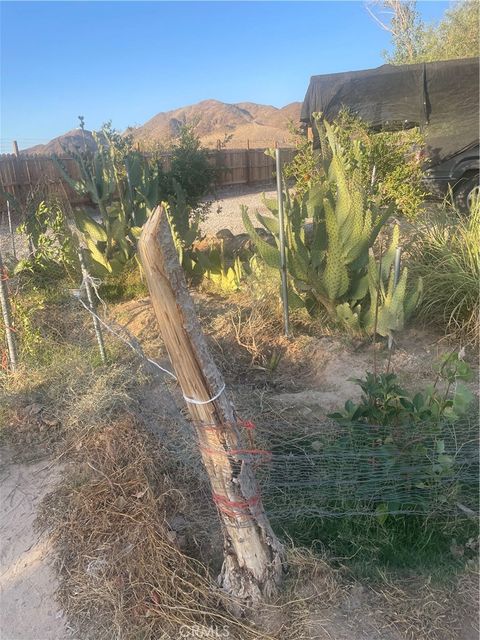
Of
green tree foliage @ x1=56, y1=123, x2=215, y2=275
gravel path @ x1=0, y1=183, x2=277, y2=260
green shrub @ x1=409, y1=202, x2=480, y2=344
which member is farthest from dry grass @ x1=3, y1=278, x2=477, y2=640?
gravel path @ x1=0, y1=183, x2=277, y2=260

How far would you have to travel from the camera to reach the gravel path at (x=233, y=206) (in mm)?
10681

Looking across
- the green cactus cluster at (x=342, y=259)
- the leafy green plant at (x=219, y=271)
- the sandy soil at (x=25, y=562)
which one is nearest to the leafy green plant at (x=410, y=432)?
the green cactus cluster at (x=342, y=259)

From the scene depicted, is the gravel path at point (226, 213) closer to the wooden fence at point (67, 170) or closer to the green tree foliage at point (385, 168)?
the wooden fence at point (67, 170)

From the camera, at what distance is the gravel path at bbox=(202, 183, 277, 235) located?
10.7m

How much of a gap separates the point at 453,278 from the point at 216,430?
3.43 metres

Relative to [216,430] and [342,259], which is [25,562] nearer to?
[216,430]

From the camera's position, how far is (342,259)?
4078mm

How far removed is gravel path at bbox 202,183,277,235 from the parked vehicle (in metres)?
2.64

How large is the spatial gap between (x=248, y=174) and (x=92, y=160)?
1607cm

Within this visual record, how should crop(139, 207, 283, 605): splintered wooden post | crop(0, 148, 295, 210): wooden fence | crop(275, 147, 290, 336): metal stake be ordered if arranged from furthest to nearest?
crop(0, 148, 295, 210): wooden fence → crop(275, 147, 290, 336): metal stake → crop(139, 207, 283, 605): splintered wooden post

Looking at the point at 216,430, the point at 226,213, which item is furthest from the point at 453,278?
the point at 226,213

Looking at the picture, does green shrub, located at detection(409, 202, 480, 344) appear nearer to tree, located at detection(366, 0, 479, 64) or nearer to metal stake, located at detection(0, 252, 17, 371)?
metal stake, located at detection(0, 252, 17, 371)

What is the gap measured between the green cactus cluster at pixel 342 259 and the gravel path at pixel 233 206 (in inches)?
60.3

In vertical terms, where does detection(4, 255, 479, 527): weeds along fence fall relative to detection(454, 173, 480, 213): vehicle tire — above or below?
below
